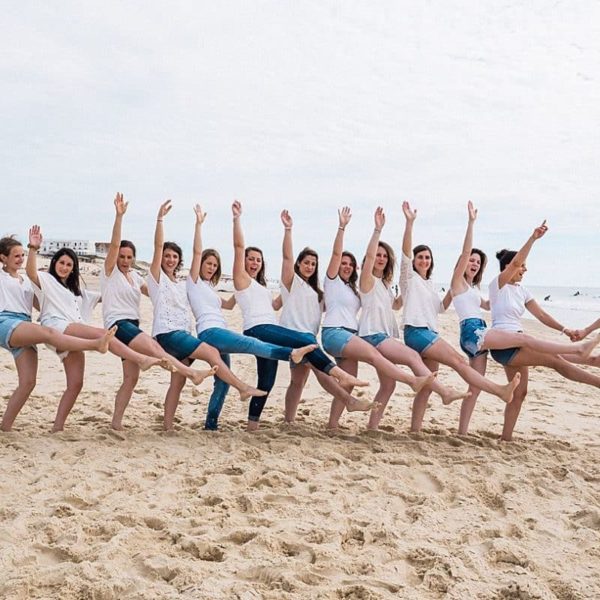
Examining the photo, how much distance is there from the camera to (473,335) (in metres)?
5.73

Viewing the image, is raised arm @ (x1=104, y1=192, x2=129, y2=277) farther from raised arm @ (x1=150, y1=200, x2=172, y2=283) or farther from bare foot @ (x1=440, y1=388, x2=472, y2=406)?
bare foot @ (x1=440, y1=388, x2=472, y2=406)

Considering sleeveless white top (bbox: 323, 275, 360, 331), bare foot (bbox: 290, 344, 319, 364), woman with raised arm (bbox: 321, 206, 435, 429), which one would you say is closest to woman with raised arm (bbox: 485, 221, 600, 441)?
woman with raised arm (bbox: 321, 206, 435, 429)

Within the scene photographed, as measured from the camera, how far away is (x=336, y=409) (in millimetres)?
6066

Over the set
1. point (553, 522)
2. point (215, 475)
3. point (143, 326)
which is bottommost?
point (143, 326)

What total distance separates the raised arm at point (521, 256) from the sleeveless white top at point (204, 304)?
2.75 meters

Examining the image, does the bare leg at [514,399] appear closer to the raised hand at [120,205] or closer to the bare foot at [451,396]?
the bare foot at [451,396]

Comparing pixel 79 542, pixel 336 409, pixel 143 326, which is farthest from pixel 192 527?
pixel 143 326

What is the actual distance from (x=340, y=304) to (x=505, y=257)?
66.5 inches

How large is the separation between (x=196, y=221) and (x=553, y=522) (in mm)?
4090

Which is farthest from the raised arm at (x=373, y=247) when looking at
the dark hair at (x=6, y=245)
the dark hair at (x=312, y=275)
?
the dark hair at (x=6, y=245)

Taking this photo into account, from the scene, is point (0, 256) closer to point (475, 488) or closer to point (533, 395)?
point (475, 488)

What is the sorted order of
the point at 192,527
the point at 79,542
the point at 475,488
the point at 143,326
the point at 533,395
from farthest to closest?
the point at 143,326 → the point at 533,395 → the point at 475,488 → the point at 192,527 → the point at 79,542

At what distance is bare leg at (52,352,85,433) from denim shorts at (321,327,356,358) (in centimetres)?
226

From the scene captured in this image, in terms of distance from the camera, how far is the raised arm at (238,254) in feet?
18.9
